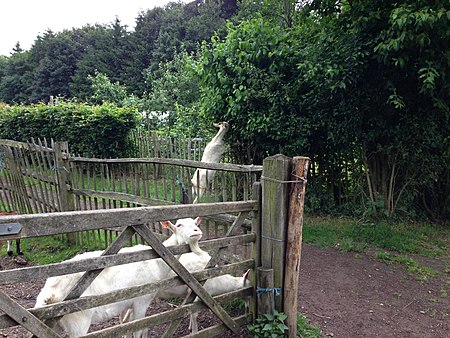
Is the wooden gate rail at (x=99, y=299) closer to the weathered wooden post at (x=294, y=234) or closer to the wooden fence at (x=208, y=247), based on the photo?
the wooden fence at (x=208, y=247)

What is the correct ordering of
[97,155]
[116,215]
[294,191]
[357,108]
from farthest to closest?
[97,155] < [357,108] < [294,191] < [116,215]

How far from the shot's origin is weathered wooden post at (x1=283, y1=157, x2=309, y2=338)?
3.10 metres

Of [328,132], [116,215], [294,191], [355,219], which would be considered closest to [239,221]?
[294,191]

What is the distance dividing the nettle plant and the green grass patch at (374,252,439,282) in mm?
2824

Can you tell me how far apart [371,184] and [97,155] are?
27.7ft

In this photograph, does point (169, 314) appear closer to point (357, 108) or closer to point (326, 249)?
point (326, 249)

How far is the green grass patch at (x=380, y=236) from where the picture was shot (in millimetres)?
6011

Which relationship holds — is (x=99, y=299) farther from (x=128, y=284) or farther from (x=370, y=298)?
(x=370, y=298)

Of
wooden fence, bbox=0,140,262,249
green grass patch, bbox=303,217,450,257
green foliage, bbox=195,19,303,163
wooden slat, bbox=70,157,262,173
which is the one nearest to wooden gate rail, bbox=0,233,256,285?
wooden slat, bbox=70,157,262,173

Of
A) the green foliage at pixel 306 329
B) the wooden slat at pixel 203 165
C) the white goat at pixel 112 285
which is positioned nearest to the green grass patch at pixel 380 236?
the green foliage at pixel 306 329

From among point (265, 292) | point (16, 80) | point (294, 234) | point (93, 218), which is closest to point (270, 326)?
point (265, 292)

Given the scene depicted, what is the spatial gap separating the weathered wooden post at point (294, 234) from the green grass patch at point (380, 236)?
10.3 ft

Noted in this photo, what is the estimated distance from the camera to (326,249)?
6.08m

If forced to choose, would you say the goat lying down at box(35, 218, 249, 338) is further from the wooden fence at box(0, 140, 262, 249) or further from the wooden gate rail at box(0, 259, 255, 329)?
the wooden fence at box(0, 140, 262, 249)
